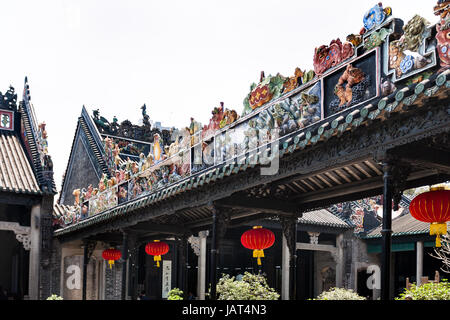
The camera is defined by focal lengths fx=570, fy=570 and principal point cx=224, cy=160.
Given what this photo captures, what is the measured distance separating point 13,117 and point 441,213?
53.7ft

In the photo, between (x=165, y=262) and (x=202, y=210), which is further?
(x=165, y=262)

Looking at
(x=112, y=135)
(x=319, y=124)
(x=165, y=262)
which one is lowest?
(x=165, y=262)

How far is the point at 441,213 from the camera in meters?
6.13

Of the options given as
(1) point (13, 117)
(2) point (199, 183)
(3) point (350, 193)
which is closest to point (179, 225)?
(2) point (199, 183)

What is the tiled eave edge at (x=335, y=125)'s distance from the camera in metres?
4.64

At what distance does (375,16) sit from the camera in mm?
5758

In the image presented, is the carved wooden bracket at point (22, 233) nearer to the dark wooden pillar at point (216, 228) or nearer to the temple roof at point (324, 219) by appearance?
the temple roof at point (324, 219)

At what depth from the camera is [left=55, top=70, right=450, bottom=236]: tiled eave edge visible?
15.2 feet

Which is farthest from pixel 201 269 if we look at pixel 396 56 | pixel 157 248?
pixel 396 56

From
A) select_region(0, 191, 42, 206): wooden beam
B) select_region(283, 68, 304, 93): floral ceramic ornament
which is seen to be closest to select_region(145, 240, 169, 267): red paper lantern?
select_region(0, 191, 42, 206): wooden beam

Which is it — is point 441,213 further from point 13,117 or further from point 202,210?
point 13,117

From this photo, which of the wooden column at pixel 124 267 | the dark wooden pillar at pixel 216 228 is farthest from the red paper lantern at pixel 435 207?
the wooden column at pixel 124 267

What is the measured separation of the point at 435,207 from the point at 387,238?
0.95 metres

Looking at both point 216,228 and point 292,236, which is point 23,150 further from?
point 292,236
